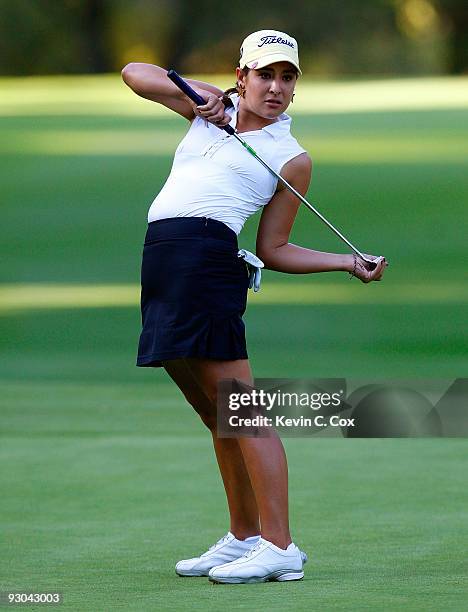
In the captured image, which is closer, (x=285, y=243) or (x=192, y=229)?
(x=192, y=229)

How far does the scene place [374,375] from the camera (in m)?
12.7

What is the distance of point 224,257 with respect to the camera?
5.31 metres

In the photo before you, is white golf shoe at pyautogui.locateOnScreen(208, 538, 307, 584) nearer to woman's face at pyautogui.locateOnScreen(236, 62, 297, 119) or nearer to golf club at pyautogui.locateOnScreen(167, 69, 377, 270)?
golf club at pyautogui.locateOnScreen(167, 69, 377, 270)

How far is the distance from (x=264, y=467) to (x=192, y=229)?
75 cm

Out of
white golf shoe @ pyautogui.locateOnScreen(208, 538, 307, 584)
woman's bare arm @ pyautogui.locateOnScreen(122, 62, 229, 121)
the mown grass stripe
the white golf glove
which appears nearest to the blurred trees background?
the mown grass stripe

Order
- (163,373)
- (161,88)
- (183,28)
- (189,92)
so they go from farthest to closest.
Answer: (183,28)
(163,373)
(161,88)
(189,92)

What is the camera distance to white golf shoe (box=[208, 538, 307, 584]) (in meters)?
5.27

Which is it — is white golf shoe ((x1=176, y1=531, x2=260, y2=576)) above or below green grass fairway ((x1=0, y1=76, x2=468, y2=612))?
below

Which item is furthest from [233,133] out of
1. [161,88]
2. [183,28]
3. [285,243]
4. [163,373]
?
[183,28]

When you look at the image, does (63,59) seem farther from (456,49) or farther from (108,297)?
(108,297)

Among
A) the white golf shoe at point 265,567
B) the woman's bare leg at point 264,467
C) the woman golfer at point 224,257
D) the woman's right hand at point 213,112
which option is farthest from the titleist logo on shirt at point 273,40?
the white golf shoe at point 265,567

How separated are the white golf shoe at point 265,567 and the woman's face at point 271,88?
1323 millimetres

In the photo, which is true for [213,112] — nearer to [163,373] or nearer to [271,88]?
[271,88]

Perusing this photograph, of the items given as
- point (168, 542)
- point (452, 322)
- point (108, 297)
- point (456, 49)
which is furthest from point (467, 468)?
point (456, 49)
